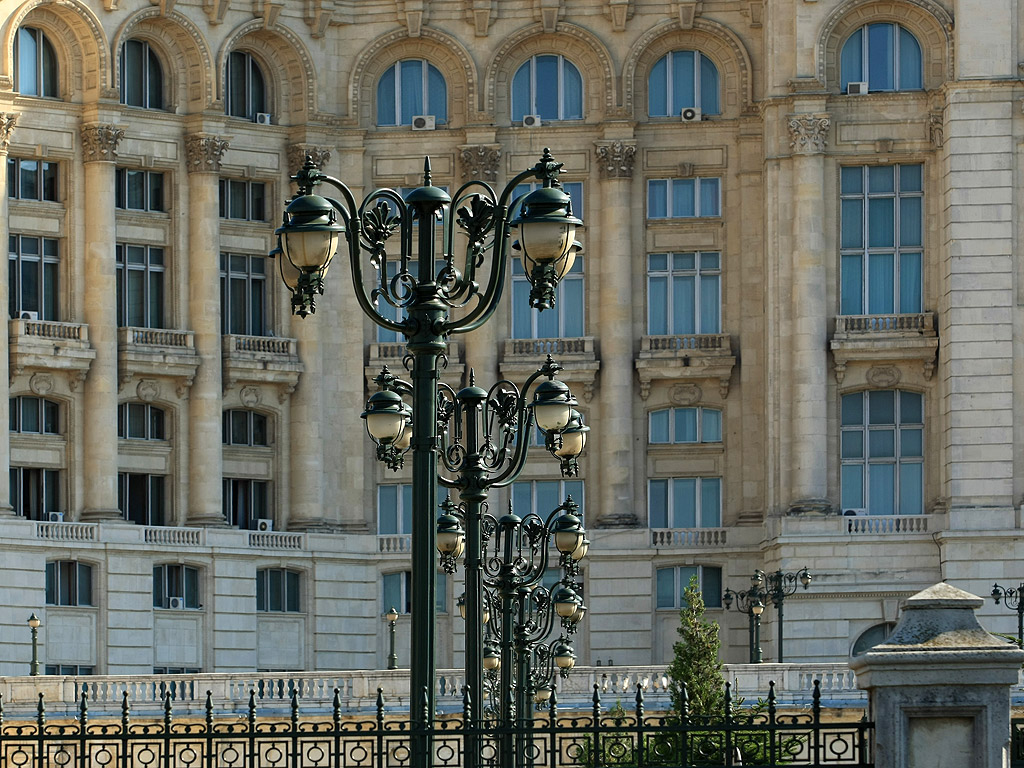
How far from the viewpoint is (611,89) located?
70.5 metres

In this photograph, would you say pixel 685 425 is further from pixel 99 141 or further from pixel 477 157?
pixel 99 141

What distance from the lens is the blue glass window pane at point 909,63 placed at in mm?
68250

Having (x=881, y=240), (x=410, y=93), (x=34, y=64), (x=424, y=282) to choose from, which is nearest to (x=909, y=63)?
(x=881, y=240)

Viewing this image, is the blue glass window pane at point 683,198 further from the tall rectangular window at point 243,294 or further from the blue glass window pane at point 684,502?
the tall rectangular window at point 243,294

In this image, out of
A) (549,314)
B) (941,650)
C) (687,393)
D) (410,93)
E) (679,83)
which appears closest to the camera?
(941,650)

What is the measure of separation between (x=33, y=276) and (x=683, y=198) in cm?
1685

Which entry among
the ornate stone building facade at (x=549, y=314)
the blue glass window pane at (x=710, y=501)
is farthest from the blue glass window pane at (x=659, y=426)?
the blue glass window pane at (x=710, y=501)

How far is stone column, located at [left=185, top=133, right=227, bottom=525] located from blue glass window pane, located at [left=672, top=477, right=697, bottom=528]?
11717 mm

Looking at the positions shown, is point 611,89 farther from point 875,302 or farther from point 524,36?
point 875,302

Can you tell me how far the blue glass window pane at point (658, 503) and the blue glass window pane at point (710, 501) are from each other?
3.05ft

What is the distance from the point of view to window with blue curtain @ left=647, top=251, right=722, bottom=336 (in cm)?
7069

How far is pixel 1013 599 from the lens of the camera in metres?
64.9

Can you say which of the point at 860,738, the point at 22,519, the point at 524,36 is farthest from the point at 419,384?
the point at 524,36

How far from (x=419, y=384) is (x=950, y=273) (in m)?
45.8
